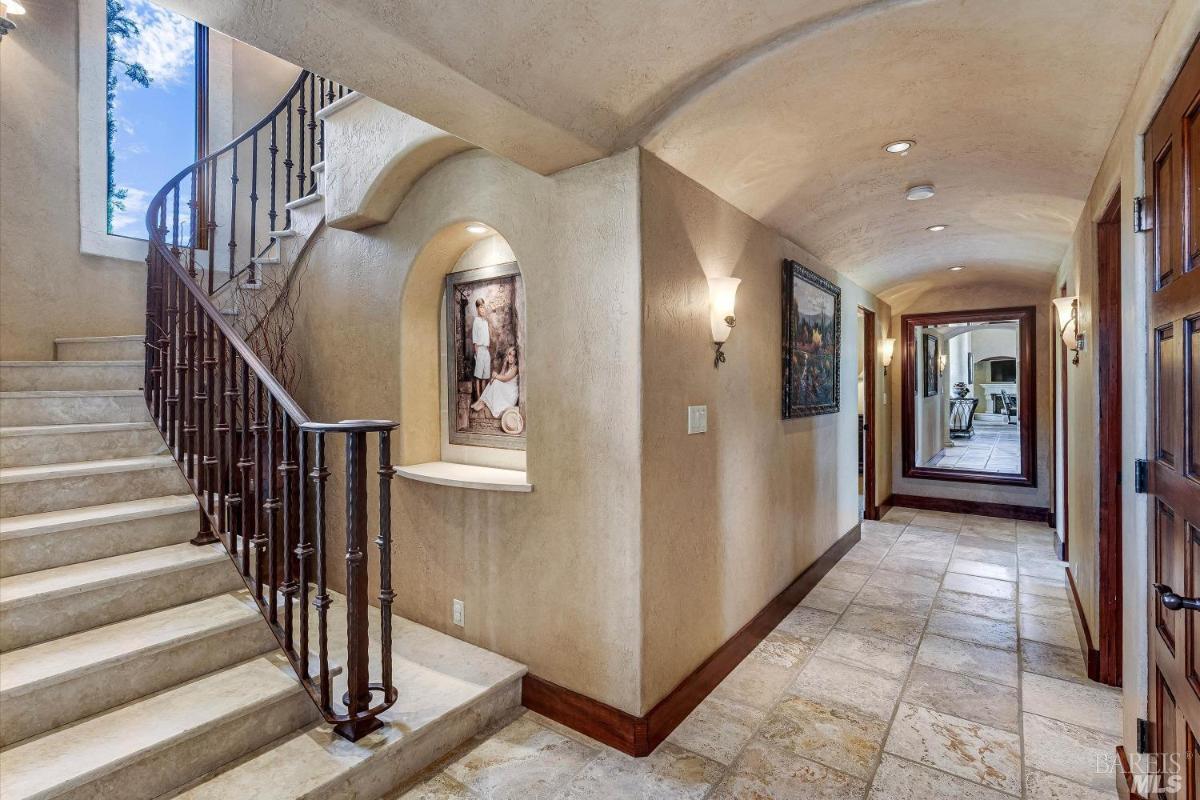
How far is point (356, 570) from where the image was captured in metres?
1.86

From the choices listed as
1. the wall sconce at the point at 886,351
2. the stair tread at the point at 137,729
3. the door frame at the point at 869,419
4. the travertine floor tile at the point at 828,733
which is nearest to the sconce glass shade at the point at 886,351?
the wall sconce at the point at 886,351

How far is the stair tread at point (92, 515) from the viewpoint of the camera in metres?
2.04

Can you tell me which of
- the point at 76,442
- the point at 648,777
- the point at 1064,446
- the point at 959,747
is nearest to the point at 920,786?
the point at 959,747

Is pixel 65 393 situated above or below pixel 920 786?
above

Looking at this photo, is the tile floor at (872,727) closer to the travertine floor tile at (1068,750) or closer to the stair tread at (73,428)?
the travertine floor tile at (1068,750)

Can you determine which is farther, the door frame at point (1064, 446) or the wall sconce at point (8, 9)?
the door frame at point (1064, 446)

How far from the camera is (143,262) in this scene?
4152mm

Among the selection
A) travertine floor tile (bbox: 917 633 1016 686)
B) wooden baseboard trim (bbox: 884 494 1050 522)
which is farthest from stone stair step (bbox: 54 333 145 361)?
wooden baseboard trim (bbox: 884 494 1050 522)

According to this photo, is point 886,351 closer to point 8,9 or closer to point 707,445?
point 707,445

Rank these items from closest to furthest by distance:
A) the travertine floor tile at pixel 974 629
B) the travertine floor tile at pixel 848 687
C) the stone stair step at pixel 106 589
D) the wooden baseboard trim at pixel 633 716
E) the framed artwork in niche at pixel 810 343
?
the stone stair step at pixel 106 589 → the wooden baseboard trim at pixel 633 716 → the travertine floor tile at pixel 848 687 → the travertine floor tile at pixel 974 629 → the framed artwork in niche at pixel 810 343

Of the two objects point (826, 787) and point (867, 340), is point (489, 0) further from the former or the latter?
point (867, 340)

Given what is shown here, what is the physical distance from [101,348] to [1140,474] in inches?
202

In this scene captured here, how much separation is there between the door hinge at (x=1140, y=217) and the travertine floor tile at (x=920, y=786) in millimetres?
1820

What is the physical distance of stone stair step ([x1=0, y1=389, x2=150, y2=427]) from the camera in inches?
106
